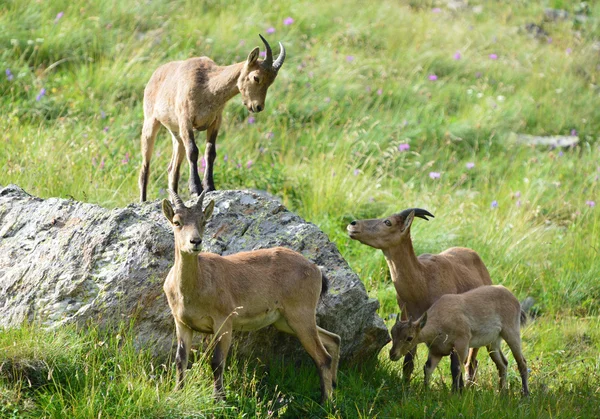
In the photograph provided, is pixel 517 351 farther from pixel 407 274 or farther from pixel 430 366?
pixel 407 274

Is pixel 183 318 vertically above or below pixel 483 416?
above

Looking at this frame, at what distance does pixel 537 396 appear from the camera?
310 inches

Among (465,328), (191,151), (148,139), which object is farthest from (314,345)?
(148,139)

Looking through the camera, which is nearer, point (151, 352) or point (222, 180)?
point (151, 352)

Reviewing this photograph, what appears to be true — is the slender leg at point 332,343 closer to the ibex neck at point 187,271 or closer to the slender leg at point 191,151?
the ibex neck at point 187,271

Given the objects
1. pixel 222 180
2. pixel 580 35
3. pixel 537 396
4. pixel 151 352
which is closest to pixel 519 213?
pixel 222 180

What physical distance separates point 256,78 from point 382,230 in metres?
1.95

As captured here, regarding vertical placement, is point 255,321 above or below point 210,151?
below

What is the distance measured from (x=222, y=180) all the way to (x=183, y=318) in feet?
14.8

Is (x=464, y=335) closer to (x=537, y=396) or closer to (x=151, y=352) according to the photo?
(x=537, y=396)

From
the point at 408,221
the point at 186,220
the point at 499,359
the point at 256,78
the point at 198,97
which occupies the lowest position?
the point at 499,359

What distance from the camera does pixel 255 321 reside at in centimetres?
684

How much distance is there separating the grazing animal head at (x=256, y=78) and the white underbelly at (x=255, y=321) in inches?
63.4

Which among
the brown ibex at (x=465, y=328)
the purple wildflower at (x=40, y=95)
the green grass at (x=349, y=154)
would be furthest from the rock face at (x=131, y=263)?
the purple wildflower at (x=40, y=95)
